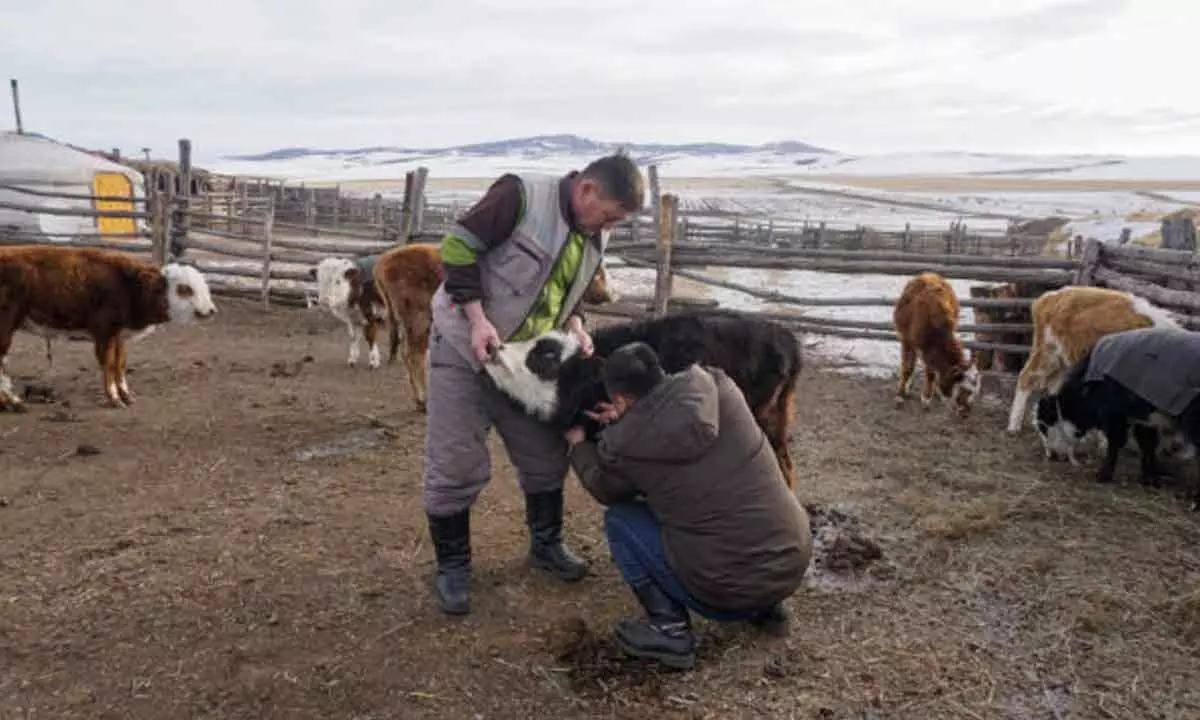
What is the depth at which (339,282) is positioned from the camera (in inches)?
374

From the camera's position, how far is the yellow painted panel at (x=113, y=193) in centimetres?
2348

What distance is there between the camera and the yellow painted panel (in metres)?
23.5

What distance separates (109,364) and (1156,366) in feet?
24.5

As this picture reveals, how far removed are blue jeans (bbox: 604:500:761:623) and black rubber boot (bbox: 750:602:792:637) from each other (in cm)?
11

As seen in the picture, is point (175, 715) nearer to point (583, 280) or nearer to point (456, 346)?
point (456, 346)

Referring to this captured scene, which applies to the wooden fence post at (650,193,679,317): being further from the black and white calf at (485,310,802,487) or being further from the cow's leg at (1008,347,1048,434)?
the black and white calf at (485,310,802,487)

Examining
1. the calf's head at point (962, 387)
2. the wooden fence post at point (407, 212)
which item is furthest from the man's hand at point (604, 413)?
the wooden fence post at point (407, 212)

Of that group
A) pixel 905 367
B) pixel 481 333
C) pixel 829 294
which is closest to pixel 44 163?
pixel 829 294

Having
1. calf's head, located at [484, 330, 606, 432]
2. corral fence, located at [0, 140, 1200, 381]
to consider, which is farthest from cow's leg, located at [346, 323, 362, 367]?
calf's head, located at [484, 330, 606, 432]

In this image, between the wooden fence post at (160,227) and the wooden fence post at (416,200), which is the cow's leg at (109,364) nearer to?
the wooden fence post at (416,200)

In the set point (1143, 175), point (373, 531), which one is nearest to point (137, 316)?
point (373, 531)

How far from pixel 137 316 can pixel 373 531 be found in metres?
4.18

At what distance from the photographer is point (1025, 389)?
7.02 m

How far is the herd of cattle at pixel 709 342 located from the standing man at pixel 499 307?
0.44ft
